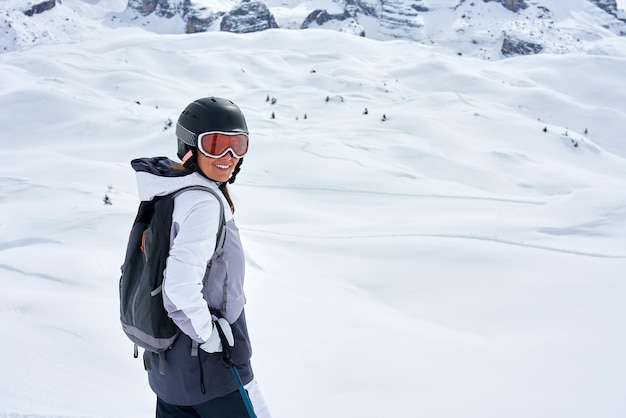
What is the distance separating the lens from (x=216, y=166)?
67.1 inches

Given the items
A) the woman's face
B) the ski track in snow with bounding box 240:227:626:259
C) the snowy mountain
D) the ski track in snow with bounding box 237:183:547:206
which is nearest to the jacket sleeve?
the woman's face

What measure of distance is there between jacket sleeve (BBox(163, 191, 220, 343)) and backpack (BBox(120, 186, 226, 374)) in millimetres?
29

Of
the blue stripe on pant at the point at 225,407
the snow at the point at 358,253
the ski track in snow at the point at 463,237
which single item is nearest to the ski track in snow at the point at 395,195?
the snow at the point at 358,253

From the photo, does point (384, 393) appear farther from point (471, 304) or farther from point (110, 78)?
point (110, 78)

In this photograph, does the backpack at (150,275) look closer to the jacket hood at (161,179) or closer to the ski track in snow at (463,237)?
the jacket hood at (161,179)

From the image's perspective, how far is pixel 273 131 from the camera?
10.6 meters

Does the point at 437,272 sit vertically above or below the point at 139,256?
below

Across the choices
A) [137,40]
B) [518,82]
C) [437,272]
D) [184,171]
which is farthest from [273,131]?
[137,40]

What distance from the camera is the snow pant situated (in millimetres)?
1675

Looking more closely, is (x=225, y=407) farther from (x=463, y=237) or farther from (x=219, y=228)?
(x=463, y=237)

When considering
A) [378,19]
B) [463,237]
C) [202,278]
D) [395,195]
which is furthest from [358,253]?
[378,19]

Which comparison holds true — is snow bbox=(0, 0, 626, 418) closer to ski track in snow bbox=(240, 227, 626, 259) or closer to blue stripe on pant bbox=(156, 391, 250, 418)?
ski track in snow bbox=(240, 227, 626, 259)

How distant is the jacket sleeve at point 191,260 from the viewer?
150 cm

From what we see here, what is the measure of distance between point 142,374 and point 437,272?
282cm
